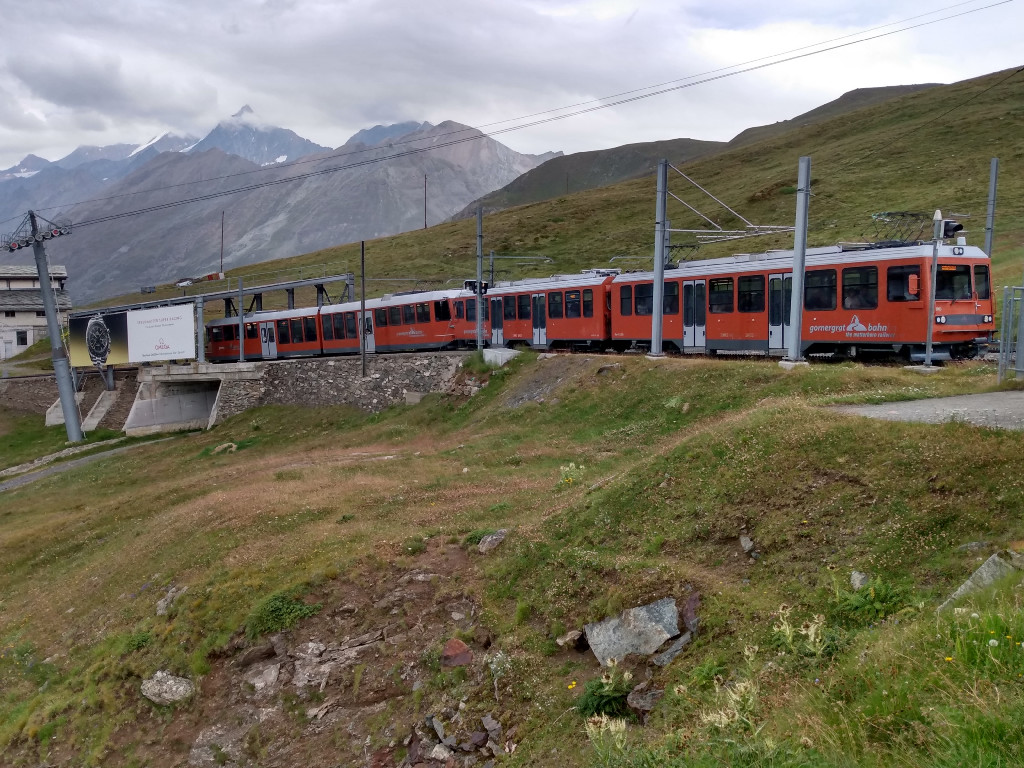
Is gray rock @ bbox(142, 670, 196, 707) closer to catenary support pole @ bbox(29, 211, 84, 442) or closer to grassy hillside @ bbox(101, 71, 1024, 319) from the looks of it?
grassy hillside @ bbox(101, 71, 1024, 319)

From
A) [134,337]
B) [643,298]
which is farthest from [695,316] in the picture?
[134,337]

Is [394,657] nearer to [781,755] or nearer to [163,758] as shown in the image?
[163,758]

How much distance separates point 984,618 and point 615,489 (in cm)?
723

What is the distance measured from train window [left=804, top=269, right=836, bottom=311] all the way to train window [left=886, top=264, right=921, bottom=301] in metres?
1.67

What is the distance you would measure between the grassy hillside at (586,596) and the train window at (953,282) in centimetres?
316

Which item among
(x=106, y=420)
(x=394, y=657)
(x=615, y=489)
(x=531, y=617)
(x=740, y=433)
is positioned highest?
(x=740, y=433)

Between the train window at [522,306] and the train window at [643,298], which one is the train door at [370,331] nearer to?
the train window at [522,306]

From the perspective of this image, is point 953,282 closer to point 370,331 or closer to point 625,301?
point 625,301

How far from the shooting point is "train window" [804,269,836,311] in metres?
22.5

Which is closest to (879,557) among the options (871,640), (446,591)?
(871,640)


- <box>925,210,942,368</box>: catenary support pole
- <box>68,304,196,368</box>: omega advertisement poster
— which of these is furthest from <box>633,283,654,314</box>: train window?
<box>68,304,196,368</box>: omega advertisement poster

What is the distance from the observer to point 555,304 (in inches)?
1335

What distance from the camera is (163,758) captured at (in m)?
10.7

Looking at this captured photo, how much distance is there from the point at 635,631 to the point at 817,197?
232ft
